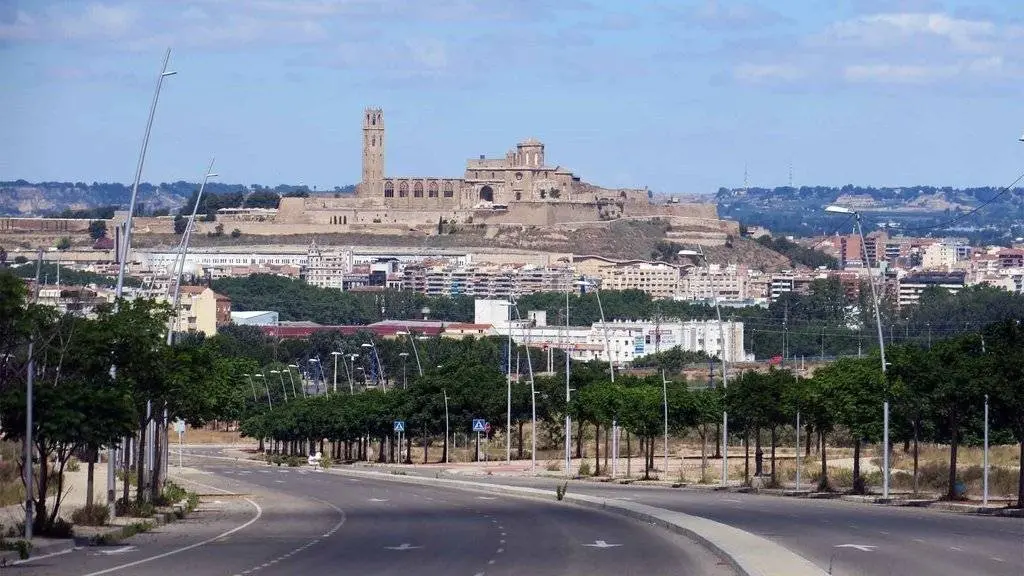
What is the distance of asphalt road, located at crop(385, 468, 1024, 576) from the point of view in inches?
Result: 1238

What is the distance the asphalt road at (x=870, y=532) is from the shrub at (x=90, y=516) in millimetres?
11844

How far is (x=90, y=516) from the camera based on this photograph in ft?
135

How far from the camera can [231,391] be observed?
56.4 meters

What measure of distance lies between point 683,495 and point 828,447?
134 feet

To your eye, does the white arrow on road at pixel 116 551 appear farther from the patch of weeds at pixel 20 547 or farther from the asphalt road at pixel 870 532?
the asphalt road at pixel 870 532

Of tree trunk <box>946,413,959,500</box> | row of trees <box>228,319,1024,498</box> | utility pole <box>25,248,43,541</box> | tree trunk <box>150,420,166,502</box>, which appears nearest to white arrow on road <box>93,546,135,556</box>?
utility pole <box>25,248,43,541</box>

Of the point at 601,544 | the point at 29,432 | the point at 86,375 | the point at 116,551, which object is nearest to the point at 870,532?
the point at 601,544

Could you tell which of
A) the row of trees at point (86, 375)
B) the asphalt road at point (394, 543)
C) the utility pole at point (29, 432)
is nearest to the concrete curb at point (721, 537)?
the asphalt road at point (394, 543)

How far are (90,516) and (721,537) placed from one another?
486 inches

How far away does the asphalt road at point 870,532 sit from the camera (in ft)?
103

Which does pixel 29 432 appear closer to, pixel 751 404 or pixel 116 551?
pixel 116 551

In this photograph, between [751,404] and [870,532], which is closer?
[870,532]

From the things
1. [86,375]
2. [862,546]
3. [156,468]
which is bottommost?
[862,546]

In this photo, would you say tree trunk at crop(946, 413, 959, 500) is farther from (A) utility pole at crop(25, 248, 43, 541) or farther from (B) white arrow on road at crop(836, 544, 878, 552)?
(A) utility pole at crop(25, 248, 43, 541)
